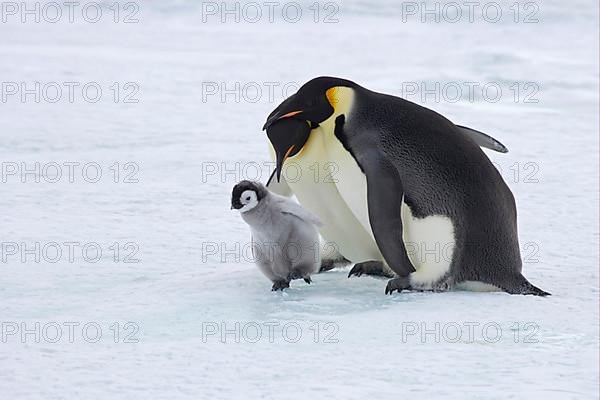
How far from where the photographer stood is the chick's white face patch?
2.94m

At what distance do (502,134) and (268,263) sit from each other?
376cm

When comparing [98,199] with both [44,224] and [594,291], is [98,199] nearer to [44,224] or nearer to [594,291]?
[44,224]

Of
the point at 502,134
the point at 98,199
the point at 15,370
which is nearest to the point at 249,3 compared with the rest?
the point at 502,134

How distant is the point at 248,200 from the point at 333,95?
362 mm

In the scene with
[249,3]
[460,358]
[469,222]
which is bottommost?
[460,358]

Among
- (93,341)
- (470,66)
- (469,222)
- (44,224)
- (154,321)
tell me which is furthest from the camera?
(470,66)

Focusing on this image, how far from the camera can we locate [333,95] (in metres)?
2.99

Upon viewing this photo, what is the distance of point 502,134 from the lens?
257 inches

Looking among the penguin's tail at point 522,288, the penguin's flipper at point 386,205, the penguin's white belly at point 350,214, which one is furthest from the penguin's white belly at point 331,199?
the penguin's tail at point 522,288

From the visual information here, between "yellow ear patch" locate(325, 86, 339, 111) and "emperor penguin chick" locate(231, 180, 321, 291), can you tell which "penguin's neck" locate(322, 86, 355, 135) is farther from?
"emperor penguin chick" locate(231, 180, 321, 291)

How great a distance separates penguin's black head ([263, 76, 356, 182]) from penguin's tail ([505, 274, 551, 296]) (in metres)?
0.68

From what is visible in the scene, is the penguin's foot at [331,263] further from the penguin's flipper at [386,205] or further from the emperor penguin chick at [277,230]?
the penguin's flipper at [386,205]

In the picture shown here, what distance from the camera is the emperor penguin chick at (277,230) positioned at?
9.77 feet

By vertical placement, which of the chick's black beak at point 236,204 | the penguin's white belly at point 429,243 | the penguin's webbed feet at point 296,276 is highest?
the chick's black beak at point 236,204
